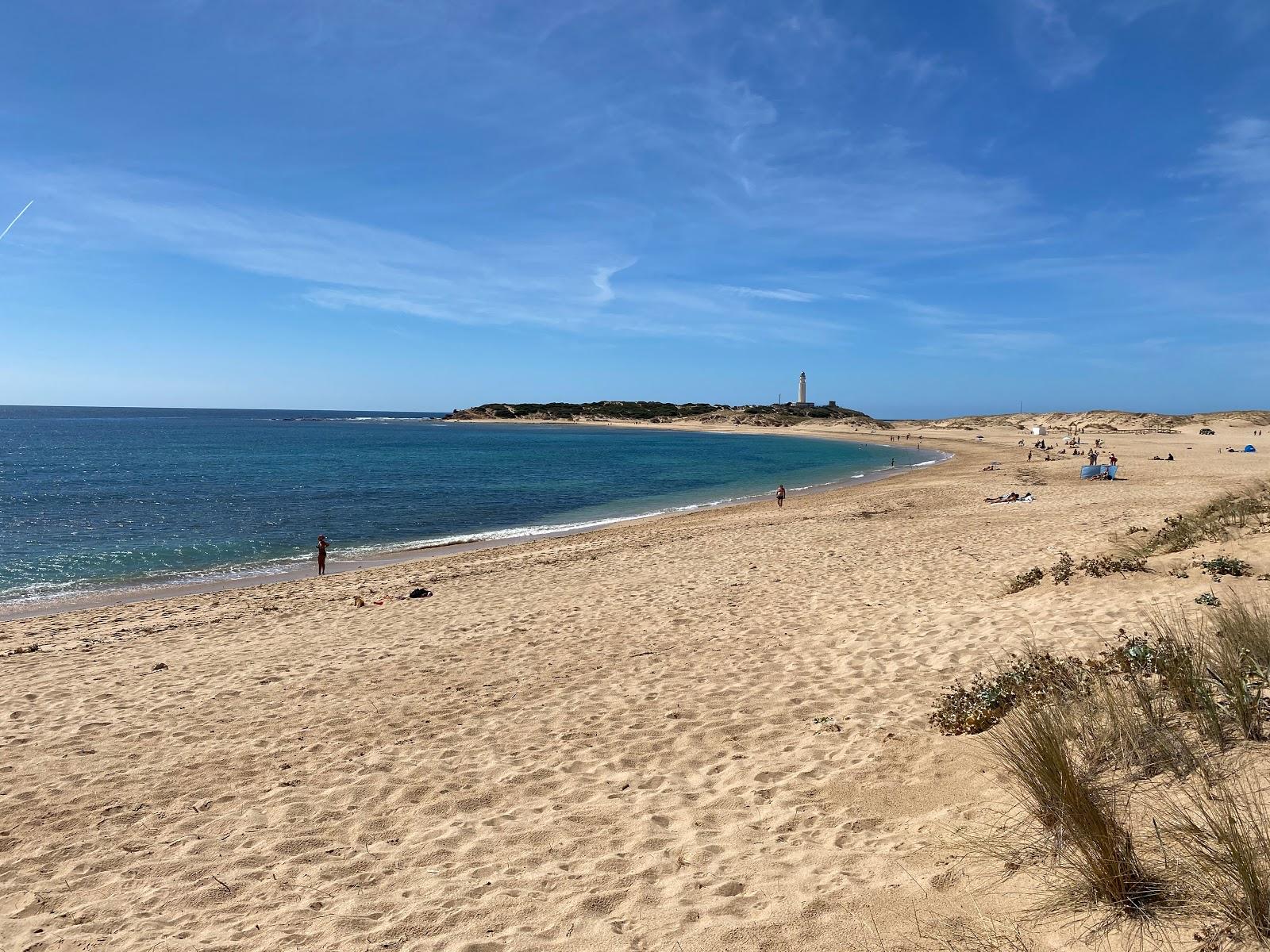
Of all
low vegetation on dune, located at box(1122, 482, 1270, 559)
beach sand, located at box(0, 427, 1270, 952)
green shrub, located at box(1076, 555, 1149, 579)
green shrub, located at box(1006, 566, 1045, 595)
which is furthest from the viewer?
low vegetation on dune, located at box(1122, 482, 1270, 559)

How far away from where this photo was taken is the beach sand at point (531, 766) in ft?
13.0

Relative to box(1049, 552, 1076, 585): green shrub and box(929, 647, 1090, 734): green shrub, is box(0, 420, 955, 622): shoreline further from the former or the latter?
box(929, 647, 1090, 734): green shrub

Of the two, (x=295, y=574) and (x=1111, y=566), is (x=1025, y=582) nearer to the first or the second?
(x=1111, y=566)

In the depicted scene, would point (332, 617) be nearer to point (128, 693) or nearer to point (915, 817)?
point (128, 693)

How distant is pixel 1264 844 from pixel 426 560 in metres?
18.8

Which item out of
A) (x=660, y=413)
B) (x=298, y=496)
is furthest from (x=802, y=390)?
(x=298, y=496)

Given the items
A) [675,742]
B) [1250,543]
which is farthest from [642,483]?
[675,742]

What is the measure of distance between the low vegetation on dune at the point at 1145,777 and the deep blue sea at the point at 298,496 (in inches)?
770

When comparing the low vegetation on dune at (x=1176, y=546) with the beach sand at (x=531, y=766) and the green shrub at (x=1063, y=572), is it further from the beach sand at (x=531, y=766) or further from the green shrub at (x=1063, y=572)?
the beach sand at (x=531, y=766)

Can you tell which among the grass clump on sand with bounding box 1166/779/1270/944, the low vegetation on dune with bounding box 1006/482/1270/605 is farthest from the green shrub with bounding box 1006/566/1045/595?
the grass clump on sand with bounding box 1166/779/1270/944

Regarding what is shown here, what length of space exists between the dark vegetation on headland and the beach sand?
12573 centimetres

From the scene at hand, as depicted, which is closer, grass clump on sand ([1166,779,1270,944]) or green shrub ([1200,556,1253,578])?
grass clump on sand ([1166,779,1270,944])

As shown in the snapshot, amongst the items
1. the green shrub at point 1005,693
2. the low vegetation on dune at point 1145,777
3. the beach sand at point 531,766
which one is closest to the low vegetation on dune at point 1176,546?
the beach sand at point 531,766

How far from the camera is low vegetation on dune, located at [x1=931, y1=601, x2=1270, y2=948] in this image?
9.49 feet
